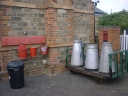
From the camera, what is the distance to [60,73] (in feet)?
22.3

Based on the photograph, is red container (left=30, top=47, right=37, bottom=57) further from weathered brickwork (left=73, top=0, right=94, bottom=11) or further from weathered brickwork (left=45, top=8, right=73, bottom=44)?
weathered brickwork (left=73, top=0, right=94, bottom=11)

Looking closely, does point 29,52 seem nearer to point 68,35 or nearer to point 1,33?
point 1,33

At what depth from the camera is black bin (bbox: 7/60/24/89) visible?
5012 mm

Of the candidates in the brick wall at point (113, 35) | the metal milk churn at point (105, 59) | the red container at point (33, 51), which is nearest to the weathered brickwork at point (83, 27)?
the brick wall at point (113, 35)

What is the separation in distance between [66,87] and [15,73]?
64.4 inches

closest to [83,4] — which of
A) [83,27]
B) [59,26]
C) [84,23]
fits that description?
[84,23]

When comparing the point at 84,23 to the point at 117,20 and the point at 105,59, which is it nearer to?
the point at 105,59

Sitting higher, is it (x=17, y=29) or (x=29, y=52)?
(x=17, y=29)

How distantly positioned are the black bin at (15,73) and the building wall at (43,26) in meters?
0.78

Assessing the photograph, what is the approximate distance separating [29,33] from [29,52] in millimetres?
712

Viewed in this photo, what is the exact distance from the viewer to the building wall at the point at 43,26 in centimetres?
575

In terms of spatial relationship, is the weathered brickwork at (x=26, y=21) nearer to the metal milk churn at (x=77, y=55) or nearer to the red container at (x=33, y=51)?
the red container at (x=33, y=51)

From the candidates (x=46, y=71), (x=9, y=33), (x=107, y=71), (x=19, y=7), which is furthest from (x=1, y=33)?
(x=107, y=71)

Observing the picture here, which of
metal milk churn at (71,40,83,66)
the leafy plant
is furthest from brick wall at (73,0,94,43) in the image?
the leafy plant
